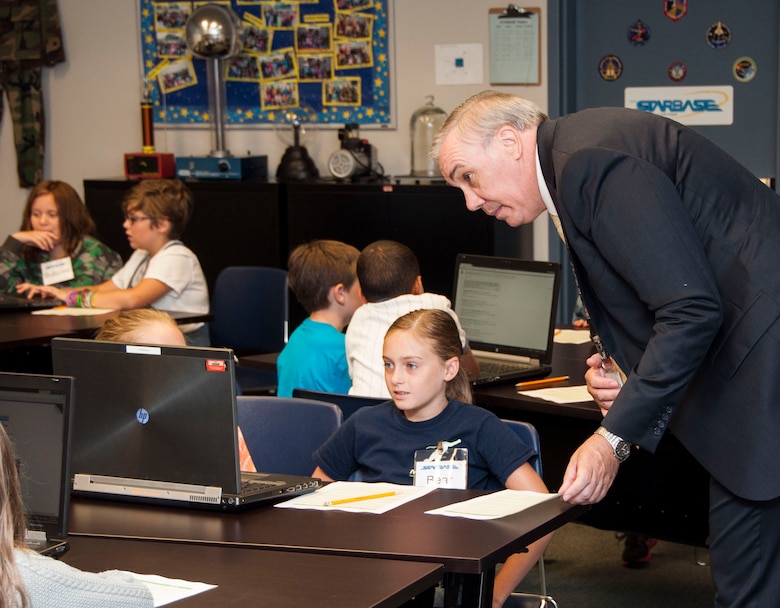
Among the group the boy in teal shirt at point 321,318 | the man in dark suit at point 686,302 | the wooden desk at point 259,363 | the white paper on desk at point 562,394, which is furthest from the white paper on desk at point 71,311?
the man in dark suit at point 686,302

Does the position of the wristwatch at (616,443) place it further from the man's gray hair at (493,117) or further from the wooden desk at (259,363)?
the wooden desk at (259,363)

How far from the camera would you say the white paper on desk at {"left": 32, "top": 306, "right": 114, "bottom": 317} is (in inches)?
186

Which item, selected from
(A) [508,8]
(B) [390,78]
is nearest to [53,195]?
(B) [390,78]

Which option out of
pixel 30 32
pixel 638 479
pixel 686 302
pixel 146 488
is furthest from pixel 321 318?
pixel 30 32

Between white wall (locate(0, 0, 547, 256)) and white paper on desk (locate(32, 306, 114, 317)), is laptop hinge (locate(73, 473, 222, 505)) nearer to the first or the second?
white paper on desk (locate(32, 306, 114, 317))

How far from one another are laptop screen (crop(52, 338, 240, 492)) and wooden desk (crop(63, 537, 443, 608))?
210mm

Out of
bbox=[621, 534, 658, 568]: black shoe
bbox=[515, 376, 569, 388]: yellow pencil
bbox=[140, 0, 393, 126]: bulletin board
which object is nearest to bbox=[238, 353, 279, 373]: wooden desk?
bbox=[515, 376, 569, 388]: yellow pencil

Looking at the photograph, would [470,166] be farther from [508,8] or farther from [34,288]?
[508,8]

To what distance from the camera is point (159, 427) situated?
2240 millimetres

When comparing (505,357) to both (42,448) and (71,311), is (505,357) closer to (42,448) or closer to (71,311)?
(71,311)

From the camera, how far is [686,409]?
1994 mm

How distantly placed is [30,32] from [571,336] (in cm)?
438

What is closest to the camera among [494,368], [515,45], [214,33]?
Result: [494,368]

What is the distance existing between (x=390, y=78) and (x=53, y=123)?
230cm
